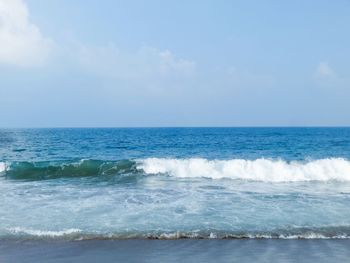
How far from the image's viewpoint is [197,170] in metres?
21.2

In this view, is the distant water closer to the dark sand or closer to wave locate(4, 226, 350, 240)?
wave locate(4, 226, 350, 240)

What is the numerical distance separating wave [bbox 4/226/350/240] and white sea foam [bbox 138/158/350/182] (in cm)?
1013

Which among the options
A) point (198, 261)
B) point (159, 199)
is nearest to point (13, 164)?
point (159, 199)

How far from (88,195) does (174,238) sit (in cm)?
627

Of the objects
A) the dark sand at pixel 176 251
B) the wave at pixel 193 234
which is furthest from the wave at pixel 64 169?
the dark sand at pixel 176 251

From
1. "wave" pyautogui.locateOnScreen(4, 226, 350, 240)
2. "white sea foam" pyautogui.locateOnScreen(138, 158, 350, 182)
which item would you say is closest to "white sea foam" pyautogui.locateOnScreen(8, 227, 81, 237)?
"wave" pyautogui.locateOnScreen(4, 226, 350, 240)

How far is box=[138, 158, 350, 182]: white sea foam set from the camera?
63.6 feet

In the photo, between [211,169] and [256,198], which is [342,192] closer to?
[256,198]

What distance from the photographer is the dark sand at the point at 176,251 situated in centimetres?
717

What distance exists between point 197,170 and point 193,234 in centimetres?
1261

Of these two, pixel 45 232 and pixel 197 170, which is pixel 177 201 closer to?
pixel 45 232

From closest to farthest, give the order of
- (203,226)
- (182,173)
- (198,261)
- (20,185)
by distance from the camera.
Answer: (198,261)
(203,226)
(20,185)
(182,173)

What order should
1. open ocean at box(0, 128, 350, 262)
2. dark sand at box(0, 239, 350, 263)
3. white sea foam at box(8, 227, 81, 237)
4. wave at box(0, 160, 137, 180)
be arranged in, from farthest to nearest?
wave at box(0, 160, 137, 180) → open ocean at box(0, 128, 350, 262) → white sea foam at box(8, 227, 81, 237) → dark sand at box(0, 239, 350, 263)

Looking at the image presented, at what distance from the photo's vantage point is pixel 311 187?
632 inches
